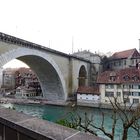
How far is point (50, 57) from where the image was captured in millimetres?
25016

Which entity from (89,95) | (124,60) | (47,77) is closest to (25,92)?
(47,77)

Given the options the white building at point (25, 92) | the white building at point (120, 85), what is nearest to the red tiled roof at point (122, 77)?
the white building at point (120, 85)

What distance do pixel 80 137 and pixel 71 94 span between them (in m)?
Result: 29.7

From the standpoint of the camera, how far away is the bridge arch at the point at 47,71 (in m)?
21.9

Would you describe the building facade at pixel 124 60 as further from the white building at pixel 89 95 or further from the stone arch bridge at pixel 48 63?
the white building at pixel 89 95

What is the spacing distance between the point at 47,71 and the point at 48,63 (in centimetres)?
311

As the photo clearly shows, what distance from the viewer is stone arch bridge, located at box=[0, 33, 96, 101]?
17641 millimetres

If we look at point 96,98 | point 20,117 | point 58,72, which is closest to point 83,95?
point 96,98

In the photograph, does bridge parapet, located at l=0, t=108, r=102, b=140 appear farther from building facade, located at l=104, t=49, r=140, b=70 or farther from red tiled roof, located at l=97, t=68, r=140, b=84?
building facade, located at l=104, t=49, r=140, b=70

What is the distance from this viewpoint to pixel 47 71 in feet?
91.6

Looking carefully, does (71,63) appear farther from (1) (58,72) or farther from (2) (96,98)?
(2) (96,98)

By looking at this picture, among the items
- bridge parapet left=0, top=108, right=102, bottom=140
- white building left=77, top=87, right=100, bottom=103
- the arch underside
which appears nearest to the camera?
bridge parapet left=0, top=108, right=102, bottom=140

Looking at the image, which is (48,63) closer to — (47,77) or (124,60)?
(47,77)

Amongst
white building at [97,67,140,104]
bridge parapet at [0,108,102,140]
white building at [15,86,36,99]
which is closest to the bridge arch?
white building at [97,67,140,104]
